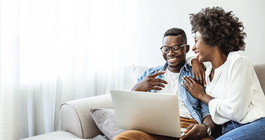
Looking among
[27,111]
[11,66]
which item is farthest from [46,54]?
[27,111]

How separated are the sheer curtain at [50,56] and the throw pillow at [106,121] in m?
0.45

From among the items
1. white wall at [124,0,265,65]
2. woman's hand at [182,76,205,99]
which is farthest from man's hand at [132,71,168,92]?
white wall at [124,0,265,65]

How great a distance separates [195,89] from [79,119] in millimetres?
794

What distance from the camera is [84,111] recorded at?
1.54m

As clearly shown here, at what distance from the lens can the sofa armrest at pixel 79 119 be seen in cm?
150

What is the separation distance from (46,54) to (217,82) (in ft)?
4.03

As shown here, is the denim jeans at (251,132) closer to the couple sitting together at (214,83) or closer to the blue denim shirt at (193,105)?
the couple sitting together at (214,83)

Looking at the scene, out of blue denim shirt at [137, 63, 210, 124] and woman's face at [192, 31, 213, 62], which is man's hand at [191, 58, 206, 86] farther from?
woman's face at [192, 31, 213, 62]

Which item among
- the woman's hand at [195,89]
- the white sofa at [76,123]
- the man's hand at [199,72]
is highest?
the man's hand at [199,72]

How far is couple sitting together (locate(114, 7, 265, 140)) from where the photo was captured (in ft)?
3.50

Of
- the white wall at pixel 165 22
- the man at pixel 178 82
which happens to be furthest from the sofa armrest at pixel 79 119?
the white wall at pixel 165 22

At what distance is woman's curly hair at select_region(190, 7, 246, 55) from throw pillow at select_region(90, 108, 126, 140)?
0.76 m

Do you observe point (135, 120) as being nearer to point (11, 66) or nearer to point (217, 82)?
point (217, 82)

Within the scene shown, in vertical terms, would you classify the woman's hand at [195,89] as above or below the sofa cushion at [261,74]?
below
